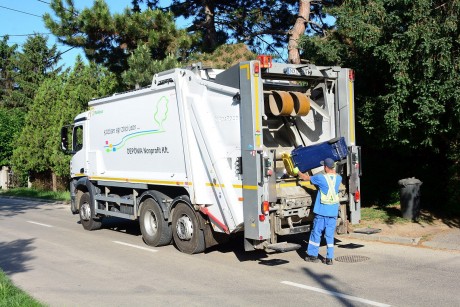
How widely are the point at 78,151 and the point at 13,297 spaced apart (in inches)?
284

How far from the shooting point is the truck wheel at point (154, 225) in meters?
9.47

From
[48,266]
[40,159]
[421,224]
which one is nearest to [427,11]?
[421,224]

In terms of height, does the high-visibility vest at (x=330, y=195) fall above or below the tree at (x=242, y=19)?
below

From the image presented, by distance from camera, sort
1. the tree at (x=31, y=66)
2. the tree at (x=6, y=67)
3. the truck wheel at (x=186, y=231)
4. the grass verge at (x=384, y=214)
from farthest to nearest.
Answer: the tree at (x=6, y=67) < the tree at (x=31, y=66) < the grass verge at (x=384, y=214) < the truck wheel at (x=186, y=231)

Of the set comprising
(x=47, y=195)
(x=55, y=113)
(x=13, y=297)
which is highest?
(x=55, y=113)

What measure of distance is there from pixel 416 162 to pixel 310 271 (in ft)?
23.8

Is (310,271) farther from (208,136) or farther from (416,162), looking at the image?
(416,162)

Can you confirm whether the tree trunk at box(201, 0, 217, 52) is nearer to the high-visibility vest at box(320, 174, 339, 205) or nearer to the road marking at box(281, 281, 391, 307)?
the high-visibility vest at box(320, 174, 339, 205)

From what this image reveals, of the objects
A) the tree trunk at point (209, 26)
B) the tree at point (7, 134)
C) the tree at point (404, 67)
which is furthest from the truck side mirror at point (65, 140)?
the tree at point (7, 134)

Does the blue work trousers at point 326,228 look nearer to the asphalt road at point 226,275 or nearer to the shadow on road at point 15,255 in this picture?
the asphalt road at point 226,275

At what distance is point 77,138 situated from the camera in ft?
43.1

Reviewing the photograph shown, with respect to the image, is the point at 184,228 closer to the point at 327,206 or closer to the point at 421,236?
the point at 327,206

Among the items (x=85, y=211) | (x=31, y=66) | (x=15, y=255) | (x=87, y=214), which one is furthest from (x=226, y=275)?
(x=31, y=66)

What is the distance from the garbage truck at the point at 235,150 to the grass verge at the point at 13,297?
3.08m
